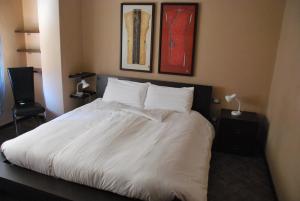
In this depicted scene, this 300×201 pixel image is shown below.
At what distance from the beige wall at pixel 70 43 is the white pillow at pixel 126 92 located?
2.03ft

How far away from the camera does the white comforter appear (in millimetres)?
1757

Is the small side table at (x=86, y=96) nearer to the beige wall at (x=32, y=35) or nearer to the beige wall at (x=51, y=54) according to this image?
the beige wall at (x=51, y=54)

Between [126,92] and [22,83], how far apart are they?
5.15ft

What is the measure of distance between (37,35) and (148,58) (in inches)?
72.1

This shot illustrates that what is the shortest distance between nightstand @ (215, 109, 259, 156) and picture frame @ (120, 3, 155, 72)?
1.37 meters

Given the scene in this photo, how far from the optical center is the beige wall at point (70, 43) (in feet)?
11.6

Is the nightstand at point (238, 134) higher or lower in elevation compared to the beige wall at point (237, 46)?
lower

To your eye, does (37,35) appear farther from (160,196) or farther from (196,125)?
(160,196)

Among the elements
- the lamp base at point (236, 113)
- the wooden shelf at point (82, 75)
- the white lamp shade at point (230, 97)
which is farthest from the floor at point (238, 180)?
the wooden shelf at point (82, 75)

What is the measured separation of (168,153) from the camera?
6.85ft

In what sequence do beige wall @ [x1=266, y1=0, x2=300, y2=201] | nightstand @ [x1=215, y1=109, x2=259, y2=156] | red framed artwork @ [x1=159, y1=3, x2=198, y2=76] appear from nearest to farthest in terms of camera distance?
beige wall @ [x1=266, y1=0, x2=300, y2=201] → nightstand @ [x1=215, y1=109, x2=259, y2=156] → red framed artwork @ [x1=159, y1=3, x2=198, y2=76]

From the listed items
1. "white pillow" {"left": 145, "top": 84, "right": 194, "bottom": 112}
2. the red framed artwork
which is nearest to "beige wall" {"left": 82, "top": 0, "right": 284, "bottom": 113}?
the red framed artwork

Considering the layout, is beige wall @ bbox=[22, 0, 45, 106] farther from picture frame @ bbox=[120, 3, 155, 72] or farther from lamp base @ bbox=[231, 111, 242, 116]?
lamp base @ bbox=[231, 111, 242, 116]

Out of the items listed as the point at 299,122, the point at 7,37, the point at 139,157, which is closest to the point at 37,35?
the point at 7,37
